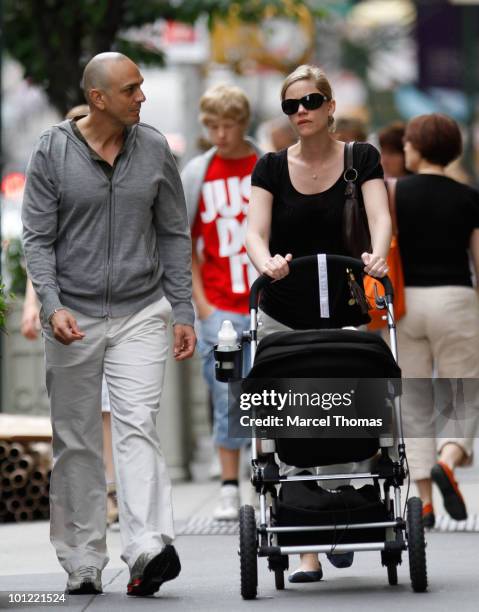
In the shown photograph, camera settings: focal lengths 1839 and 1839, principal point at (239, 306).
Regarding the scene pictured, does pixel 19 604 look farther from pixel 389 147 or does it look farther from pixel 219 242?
pixel 389 147

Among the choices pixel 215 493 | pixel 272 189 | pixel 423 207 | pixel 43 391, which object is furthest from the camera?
pixel 43 391

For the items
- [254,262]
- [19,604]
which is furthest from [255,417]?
[19,604]

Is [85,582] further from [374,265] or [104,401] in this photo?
[104,401]

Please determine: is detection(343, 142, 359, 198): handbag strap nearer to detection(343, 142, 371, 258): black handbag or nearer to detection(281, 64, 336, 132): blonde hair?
detection(343, 142, 371, 258): black handbag

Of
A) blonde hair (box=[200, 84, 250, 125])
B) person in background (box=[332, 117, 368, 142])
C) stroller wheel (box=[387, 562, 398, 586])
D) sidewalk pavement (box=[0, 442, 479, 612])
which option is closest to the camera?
sidewalk pavement (box=[0, 442, 479, 612])

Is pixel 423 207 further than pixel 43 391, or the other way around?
pixel 43 391

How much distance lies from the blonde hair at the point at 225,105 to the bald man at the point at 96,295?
2.37m

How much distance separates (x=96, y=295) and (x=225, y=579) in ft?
4.33

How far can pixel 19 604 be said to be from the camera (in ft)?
22.1

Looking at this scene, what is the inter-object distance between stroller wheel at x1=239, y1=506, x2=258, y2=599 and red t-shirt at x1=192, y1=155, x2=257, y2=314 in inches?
117

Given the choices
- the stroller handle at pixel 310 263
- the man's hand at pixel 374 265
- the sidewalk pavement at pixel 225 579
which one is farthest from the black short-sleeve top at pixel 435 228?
the man's hand at pixel 374 265

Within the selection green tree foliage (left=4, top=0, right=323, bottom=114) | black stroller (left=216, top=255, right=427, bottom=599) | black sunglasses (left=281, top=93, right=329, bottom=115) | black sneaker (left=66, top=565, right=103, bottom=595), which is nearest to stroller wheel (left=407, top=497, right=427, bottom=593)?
black stroller (left=216, top=255, right=427, bottom=599)

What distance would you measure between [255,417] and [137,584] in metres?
0.76

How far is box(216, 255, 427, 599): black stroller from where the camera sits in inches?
255
